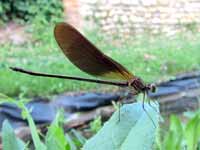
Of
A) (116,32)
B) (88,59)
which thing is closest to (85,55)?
(88,59)

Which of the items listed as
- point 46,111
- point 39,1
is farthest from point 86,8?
point 46,111

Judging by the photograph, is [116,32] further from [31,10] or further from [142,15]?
[31,10]

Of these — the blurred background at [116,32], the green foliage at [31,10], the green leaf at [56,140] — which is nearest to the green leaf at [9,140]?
the green leaf at [56,140]

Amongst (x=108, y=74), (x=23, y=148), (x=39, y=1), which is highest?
(x=39, y=1)

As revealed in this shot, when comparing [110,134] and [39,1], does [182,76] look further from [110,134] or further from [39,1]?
[110,134]

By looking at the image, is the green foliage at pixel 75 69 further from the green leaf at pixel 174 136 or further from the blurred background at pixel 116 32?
the green leaf at pixel 174 136

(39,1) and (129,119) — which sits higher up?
(39,1)
